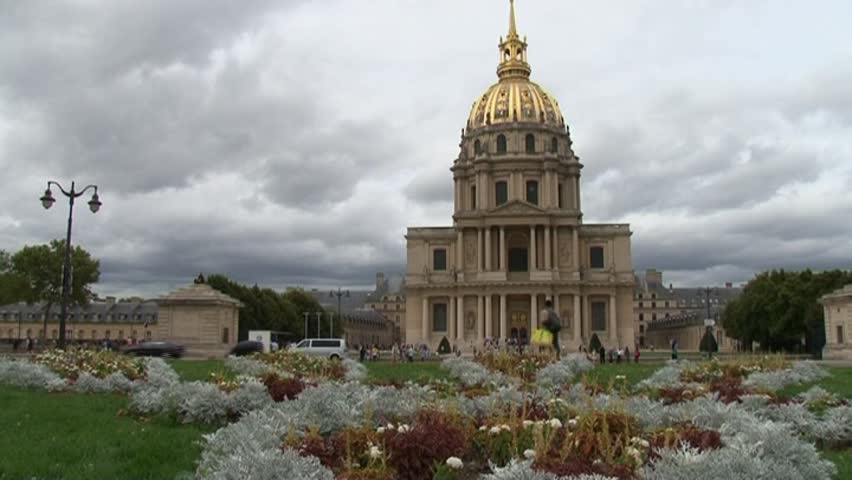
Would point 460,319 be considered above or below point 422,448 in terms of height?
above

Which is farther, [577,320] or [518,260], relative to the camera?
[518,260]

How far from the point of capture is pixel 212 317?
44.4 meters

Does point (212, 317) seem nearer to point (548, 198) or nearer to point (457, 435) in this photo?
point (457, 435)

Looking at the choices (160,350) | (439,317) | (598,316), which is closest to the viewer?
(160,350)

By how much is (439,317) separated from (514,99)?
27334mm

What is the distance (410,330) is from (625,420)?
3155 inches

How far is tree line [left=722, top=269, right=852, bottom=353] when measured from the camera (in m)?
70.2

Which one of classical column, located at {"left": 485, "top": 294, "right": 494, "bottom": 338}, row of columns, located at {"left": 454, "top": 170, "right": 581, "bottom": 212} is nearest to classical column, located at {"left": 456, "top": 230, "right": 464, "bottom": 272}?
classical column, located at {"left": 485, "top": 294, "right": 494, "bottom": 338}

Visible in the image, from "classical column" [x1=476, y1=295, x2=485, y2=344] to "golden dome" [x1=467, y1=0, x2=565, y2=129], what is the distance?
864 inches

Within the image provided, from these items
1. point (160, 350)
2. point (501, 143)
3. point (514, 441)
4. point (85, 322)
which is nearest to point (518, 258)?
point (501, 143)

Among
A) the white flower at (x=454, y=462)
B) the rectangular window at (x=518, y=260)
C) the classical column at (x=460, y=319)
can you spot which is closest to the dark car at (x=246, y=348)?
the white flower at (x=454, y=462)

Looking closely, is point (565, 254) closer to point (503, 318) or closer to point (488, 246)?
point (488, 246)

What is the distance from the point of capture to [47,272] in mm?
78812

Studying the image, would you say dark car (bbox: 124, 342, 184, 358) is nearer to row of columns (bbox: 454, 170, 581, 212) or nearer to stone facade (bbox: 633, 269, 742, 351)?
row of columns (bbox: 454, 170, 581, 212)
